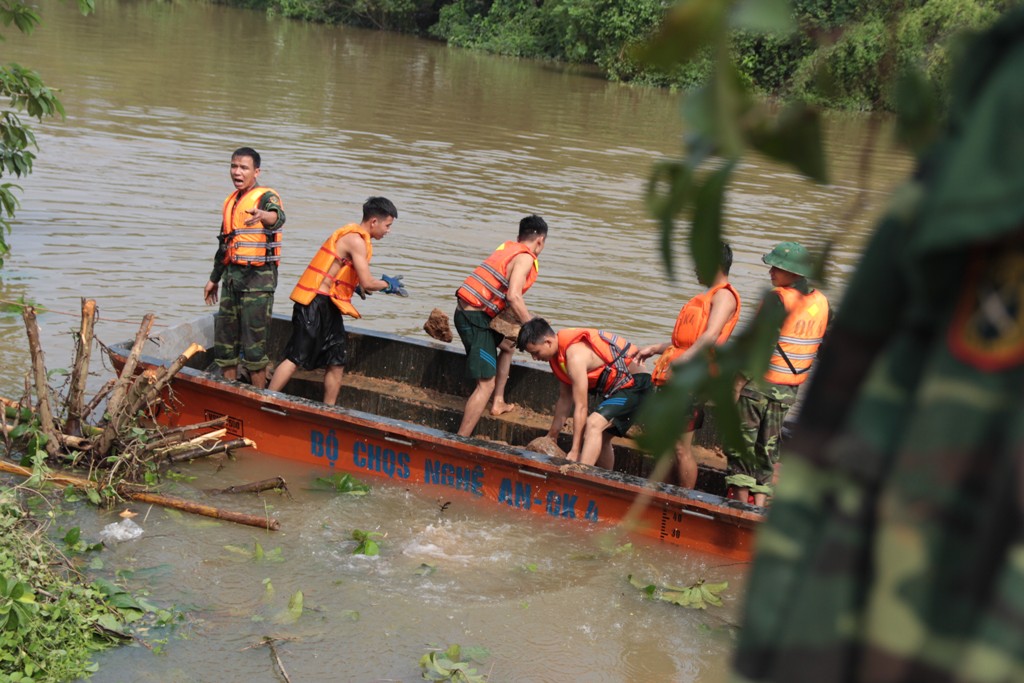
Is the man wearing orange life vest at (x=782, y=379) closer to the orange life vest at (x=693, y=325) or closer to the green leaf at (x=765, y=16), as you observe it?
the orange life vest at (x=693, y=325)

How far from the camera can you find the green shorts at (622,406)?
7512 mm

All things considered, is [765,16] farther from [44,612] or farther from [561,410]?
[561,410]

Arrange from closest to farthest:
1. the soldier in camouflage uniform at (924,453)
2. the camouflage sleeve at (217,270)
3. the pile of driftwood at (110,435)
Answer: the soldier in camouflage uniform at (924,453) < the pile of driftwood at (110,435) < the camouflage sleeve at (217,270)

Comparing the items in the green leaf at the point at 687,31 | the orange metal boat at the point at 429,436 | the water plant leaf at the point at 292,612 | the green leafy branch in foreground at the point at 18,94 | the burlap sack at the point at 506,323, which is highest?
the green leaf at the point at 687,31

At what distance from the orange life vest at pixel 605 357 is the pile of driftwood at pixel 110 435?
7.15ft

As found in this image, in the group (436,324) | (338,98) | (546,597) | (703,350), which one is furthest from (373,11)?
(703,350)

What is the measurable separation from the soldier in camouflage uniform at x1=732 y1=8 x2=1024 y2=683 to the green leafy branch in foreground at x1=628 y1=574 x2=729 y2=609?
18.6 ft

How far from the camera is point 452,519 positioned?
290 inches

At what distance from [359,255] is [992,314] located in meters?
7.49

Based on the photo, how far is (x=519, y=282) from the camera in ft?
26.9

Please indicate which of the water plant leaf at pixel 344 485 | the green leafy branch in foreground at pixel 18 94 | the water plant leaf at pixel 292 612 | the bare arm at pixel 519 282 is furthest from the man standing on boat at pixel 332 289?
the water plant leaf at pixel 292 612

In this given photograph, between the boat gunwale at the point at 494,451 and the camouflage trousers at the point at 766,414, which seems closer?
the boat gunwale at the point at 494,451

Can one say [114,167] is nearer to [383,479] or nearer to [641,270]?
[641,270]

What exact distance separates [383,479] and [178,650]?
2.49m
